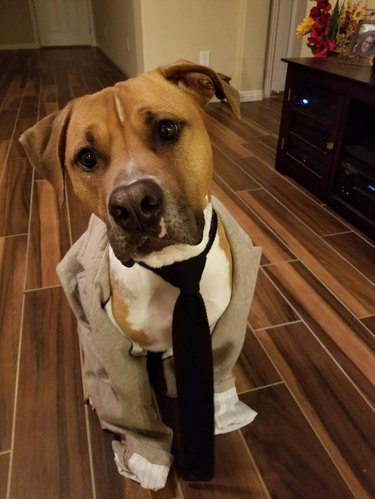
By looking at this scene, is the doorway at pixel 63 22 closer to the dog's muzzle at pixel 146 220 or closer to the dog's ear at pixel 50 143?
the dog's ear at pixel 50 143

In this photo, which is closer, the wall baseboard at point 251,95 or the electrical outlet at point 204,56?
the electrical outlet at point 204,56

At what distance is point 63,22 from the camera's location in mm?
8375

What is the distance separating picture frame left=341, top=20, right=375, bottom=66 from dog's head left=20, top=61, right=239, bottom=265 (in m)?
1.78

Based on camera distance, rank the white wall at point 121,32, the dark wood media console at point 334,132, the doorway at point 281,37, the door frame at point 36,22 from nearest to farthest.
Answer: the dark wood media console at point 334,132, the doorway at point 281,37, the white wall at point 121,32, the door frame at point 36,22

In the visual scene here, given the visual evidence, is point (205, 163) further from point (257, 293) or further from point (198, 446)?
point (257, 293)

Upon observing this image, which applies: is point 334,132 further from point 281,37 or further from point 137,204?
point 281,37

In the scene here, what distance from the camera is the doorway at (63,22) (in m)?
8.25

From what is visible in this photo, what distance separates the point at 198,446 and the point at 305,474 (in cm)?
32

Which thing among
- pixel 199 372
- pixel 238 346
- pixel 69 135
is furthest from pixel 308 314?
pixel 69 135

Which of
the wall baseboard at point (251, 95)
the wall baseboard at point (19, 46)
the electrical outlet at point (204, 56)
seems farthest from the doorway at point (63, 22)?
the wall baseboard at point (251, 95)

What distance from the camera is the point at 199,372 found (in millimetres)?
1006

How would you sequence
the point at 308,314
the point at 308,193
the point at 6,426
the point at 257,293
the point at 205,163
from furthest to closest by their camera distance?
the point at 308,193
the point at 257,293
the point at 308,314
the point at 6,426
the point at 205,163

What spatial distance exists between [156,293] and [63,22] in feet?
30.2

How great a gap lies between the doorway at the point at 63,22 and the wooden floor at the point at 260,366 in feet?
24.1
